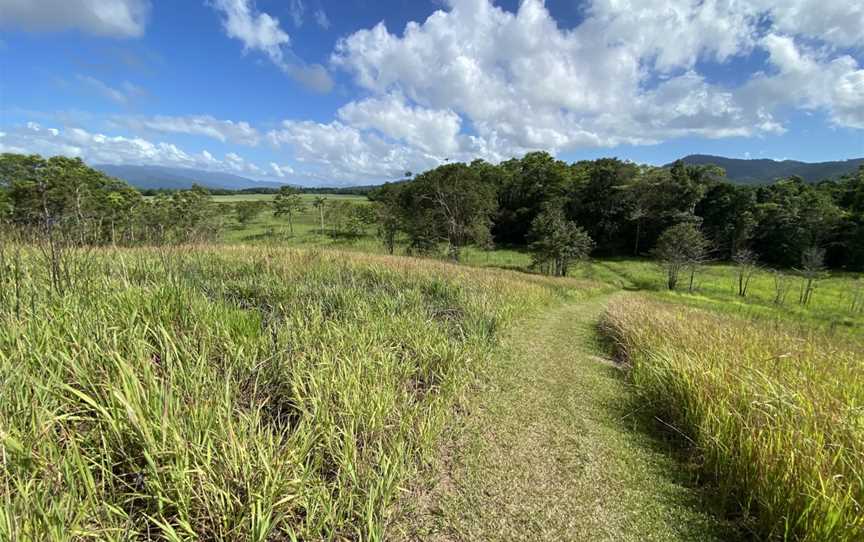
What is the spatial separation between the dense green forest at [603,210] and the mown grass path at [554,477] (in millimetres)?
27118

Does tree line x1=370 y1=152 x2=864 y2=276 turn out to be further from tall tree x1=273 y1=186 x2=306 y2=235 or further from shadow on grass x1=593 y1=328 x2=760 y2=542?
shadow on grass x1=593 y1=328 x2=760 y2=542

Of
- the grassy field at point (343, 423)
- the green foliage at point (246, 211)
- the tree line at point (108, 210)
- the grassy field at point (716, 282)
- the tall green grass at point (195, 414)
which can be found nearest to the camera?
the tall green grass at point (195, 414)

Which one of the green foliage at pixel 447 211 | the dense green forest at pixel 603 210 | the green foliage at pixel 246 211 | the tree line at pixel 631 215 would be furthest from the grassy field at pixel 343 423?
the green foliage at pixel 246 211

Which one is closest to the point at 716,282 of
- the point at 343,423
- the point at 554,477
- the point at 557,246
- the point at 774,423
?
the point at 557,246

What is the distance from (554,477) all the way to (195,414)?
2.90 metres

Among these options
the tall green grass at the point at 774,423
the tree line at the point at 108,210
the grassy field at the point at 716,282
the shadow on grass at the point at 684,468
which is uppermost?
the tree line at the point at 108,210

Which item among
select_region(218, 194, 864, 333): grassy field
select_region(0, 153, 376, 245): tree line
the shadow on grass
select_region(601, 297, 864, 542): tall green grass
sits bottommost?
select_region(218, 194, 864, 333): grassy field

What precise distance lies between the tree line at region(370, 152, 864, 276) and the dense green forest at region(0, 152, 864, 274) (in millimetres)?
135

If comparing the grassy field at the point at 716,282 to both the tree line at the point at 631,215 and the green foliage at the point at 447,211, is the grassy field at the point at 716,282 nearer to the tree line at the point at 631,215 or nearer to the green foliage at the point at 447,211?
the tree line at the point at 631,215

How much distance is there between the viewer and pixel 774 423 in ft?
10.8

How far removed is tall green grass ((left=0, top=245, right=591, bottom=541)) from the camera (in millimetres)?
1798

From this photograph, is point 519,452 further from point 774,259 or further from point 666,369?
point 774,259

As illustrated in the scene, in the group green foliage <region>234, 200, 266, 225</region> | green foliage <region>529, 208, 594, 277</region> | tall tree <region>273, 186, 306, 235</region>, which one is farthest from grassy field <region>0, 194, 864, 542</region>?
green foliage <region>234, 200, 266, 225</region>

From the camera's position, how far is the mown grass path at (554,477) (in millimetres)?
2551
